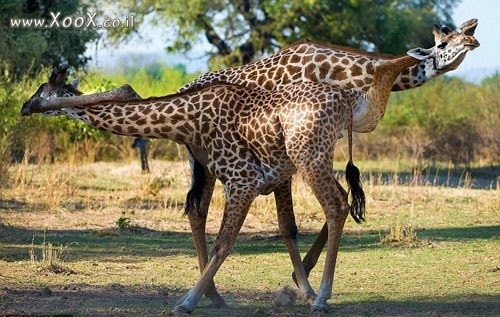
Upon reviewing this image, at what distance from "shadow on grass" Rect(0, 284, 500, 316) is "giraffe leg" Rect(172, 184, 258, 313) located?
0.54 ft

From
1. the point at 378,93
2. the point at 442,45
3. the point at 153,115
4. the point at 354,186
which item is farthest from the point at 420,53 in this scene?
the point at 153,115

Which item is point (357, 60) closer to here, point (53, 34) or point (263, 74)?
point (263, 74)

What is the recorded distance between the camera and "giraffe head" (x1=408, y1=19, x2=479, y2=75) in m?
9.05

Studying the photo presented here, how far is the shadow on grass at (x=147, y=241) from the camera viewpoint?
38.0 ft

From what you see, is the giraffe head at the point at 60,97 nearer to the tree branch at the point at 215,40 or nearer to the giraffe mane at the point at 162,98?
the giraffe mane at the point at 162,98

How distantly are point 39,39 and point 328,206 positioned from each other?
12.7 metres

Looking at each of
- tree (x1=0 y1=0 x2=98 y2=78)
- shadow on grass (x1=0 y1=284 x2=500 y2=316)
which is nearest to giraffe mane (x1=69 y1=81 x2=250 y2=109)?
shadow on grass (x1=0 y1=284 x2=500 y2=316)

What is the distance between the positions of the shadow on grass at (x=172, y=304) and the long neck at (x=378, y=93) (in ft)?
4.88

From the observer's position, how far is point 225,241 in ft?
27.0

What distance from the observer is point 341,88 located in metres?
8.92

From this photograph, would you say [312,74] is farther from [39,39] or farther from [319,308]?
[39,39]

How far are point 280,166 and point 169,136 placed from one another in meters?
0.93

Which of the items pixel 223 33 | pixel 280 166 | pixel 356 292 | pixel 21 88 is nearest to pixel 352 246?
pixel 356 292

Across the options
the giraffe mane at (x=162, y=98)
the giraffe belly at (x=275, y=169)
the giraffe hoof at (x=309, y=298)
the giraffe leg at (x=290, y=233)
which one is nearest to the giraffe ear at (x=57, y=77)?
the giraffe mane at (x=162, y=98)
